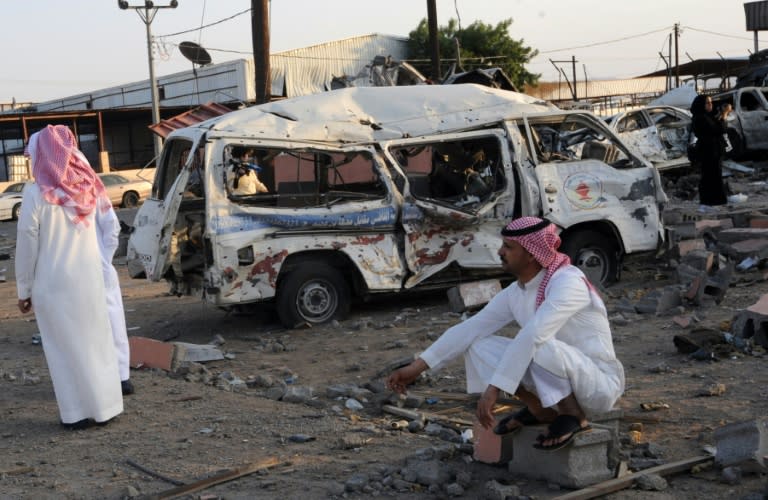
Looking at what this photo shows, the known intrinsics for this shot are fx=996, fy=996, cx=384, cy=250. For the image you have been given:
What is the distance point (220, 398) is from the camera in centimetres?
675

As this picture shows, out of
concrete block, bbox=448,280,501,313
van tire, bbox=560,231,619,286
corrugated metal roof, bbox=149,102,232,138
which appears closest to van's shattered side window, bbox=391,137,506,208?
concrete block, bbox=448,280,501,313

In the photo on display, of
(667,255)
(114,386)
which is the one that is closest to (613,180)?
(667,255)

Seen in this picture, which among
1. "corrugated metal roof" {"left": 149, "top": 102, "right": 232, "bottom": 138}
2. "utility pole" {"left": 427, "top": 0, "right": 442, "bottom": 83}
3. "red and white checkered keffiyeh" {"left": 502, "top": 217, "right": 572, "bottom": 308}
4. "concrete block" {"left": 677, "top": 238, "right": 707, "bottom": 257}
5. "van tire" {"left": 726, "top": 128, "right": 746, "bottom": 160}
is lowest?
"concrete block" {"left": 677, "top": 238, "right": 707, "bottom": 257}

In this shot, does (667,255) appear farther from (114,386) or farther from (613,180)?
(114,386)

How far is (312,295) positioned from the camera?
30.6 ft

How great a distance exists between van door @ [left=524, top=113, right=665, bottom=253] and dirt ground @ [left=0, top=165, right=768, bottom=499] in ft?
2.81

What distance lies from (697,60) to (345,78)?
25282 mm

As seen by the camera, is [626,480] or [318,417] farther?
[318,417]

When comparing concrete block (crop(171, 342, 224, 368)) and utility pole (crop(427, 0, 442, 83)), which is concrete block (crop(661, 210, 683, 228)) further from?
utility pole (crop(427, 0, 442, 83))

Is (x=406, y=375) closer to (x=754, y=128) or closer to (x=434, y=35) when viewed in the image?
(x=754, y=128)

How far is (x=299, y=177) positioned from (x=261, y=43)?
264 inches

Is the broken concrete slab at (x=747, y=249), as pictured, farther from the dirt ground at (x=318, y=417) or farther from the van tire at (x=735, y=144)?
the van tire at (x=735, y=144)

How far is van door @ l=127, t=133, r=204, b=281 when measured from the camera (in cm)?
889

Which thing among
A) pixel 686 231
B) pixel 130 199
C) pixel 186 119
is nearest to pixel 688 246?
pixel 686 231
